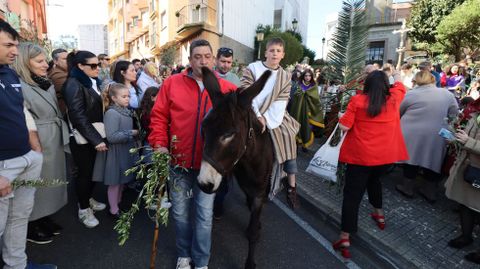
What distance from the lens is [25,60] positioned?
2.89 meters

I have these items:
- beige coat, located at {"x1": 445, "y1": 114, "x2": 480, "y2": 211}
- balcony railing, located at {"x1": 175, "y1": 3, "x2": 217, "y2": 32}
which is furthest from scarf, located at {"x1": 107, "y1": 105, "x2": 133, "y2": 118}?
balcony railing, located at {"x1": 175, "y1": 3, "x2": 217, "y2": 32}

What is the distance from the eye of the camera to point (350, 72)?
5.13 metres

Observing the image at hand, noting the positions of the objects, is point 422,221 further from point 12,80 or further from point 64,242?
point 12,80

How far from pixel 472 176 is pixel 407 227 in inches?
44.5

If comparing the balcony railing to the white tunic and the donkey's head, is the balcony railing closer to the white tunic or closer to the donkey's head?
the white tunic

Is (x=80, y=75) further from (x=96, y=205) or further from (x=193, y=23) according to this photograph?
(x=193, y=23)

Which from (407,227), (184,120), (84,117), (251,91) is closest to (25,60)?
(84,117)

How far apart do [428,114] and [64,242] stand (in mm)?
5591

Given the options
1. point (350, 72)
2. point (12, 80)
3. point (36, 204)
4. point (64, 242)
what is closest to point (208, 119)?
point (12, 80)

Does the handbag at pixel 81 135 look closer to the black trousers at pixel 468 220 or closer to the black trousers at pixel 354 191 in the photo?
the black trousers at pixel 354 191

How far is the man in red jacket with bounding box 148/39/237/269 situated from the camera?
8.31 ft

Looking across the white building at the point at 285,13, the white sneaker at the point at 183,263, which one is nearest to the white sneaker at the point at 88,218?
the white sneaker at the point at 183,263

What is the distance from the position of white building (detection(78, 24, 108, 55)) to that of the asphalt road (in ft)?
249

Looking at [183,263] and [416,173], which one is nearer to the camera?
[183,263]
